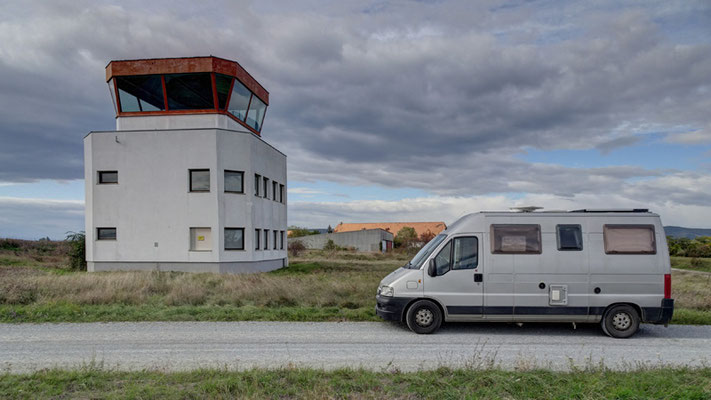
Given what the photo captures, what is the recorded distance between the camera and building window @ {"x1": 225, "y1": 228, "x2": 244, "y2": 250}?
27594mm

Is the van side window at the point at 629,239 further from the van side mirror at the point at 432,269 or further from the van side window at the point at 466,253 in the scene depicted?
the van side mirror at the point at 432,269

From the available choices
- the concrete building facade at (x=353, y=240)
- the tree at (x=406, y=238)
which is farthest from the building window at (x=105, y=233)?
the tree at (x=406, y=238)

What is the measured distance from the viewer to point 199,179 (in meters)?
27.4

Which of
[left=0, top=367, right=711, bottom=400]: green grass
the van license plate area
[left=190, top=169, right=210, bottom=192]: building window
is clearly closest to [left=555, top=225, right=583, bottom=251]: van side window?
the van license plate area

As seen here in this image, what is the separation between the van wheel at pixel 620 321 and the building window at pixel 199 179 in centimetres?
2129

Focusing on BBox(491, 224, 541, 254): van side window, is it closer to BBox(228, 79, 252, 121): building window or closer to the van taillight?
the van taillight

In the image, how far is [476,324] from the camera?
1180 cm

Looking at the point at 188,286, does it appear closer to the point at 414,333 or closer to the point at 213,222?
the point at 414,333

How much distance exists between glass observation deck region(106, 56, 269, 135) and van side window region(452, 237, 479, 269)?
20.1m

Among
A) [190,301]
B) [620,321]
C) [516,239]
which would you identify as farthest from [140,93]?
[620,321]

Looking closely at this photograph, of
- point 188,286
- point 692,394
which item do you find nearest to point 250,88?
point 188,286

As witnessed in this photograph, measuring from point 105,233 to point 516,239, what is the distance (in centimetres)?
2362

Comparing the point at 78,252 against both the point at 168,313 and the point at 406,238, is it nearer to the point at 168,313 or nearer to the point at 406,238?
the point at 168,313

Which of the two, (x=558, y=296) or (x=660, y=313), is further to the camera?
(x=558, y=296)
